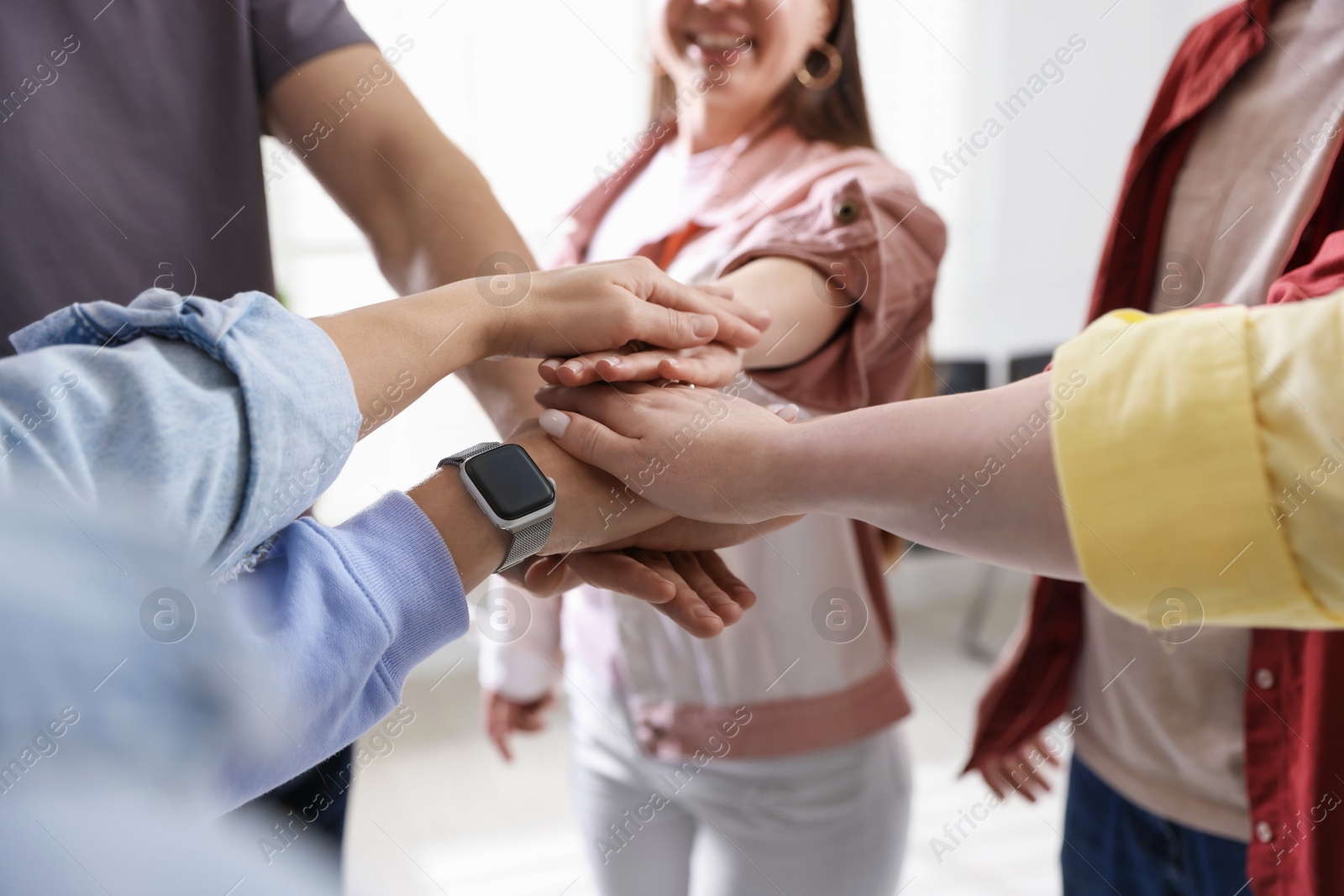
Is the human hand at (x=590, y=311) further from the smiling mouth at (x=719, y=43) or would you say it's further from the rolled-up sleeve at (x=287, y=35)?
the smiling mouth at (x=719, y=43)

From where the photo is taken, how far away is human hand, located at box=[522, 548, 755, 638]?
799 millimetres

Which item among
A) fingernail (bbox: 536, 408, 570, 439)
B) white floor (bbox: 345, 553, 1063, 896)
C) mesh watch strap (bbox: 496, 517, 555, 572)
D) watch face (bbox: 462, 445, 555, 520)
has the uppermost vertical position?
watch face (bbox: 462, 445, 555, 520)

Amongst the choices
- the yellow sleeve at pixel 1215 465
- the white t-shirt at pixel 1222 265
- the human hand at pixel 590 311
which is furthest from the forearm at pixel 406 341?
the white t-shirt at pixel 1222 265

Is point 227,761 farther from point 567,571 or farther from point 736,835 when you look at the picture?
point 736,835

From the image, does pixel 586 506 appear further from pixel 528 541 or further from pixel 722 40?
pixel 722 40

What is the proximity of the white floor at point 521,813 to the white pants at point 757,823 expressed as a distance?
100 centimetres

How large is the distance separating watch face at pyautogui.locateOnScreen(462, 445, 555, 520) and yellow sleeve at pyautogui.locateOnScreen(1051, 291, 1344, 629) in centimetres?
40

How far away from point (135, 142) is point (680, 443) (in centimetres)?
51

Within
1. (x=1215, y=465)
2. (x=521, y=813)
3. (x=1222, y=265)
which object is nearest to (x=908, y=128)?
(x=521, y=813)

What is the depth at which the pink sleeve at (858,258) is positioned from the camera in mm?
1000

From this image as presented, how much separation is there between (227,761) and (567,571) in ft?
1.20

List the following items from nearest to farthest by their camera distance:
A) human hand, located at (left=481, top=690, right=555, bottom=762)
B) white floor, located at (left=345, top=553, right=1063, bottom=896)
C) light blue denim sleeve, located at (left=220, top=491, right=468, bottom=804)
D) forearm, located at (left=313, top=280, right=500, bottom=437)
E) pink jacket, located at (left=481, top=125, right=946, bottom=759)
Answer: light blue denim sleeve, located at (left=220, top=491, right=468, bottom=804)
forearm, located at (left=313, top=280, right=500, bottom=437)
pink jacket, located at (left=481, top=125, right=946, bottom=759)
human hand, located at (left=481, top=690, right=555, bottom=762)
white floor, located at (left=345, top=553, right=1063, bottom=896)

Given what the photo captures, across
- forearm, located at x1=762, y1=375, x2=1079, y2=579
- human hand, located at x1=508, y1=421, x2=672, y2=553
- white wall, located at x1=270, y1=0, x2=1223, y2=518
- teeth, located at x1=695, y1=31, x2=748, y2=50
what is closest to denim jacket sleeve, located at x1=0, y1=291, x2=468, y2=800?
human hand, located at x1=508, y1=421, x2=672, y2=553

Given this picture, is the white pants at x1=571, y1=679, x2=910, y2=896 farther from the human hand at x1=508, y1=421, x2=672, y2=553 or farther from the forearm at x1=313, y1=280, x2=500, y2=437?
the forearm at x1=313, y1=280, x2=500, y2=437
